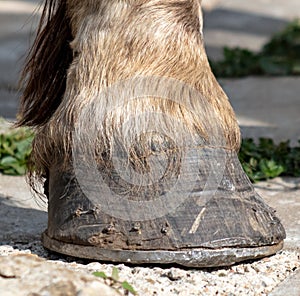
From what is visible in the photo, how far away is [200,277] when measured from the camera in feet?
10.0

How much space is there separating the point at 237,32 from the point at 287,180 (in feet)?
14.4

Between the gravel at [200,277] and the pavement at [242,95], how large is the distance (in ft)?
0.20

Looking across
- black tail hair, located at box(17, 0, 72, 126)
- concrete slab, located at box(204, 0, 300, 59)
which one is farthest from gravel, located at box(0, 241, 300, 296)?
concrete slab, located at box(204, 0, 300, 59)

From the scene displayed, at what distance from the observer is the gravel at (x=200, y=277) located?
2.97 meters

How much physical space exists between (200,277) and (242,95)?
3391 millimetres

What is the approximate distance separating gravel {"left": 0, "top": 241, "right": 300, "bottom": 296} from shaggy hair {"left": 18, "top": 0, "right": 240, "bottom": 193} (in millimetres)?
370

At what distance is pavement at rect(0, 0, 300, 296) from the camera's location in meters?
3.79

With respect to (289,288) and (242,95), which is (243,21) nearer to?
(242,95)

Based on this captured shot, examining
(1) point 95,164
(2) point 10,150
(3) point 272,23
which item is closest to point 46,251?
(1) point 95,164

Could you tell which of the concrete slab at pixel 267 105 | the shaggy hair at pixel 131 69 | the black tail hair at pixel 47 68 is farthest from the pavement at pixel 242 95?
the shaggy hair at pixel 131 69

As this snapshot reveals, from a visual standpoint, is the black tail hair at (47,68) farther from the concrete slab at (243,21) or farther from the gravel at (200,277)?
the concrete slab at (243,21)

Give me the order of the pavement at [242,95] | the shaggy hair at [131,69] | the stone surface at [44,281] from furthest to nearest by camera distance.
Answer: the pavement at [242,95] < the shaggy hair at [131,69] < the stone surface at [44,281]

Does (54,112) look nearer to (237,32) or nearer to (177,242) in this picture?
(177,242)

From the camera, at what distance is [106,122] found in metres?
3.11
